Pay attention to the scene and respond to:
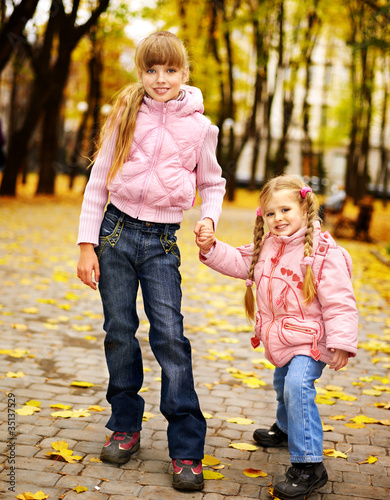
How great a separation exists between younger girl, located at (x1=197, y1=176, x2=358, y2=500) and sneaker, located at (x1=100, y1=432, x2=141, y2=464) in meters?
0.76

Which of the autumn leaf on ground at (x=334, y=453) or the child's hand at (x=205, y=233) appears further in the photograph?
the autumn leaf on ground at (x=334, y=453)

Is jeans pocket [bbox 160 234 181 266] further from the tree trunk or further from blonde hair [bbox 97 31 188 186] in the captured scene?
the tree trunk

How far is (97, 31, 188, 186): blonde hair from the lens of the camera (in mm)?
2971

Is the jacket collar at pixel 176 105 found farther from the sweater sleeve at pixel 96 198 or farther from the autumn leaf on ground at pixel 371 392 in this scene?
the autumn leaf on ground at pixel 371 392

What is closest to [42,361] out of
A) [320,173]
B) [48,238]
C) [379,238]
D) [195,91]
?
[195,91]

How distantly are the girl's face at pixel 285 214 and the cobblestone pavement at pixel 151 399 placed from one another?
0.45 meters

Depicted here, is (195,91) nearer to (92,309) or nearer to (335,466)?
(335,466)

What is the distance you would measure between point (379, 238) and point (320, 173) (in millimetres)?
32701

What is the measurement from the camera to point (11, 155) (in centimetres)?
2055

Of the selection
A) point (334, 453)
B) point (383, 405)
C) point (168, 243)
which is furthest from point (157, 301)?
point (383, 405)

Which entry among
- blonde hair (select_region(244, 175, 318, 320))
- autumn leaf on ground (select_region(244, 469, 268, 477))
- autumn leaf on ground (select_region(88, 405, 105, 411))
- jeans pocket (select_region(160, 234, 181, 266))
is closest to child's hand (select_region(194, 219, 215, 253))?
jeans pocket (select_region(160, 234, 181, 266))

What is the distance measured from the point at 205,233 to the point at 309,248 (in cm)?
48

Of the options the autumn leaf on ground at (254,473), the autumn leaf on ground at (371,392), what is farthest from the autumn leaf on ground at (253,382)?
the autumn leaf on ground at (254,473)

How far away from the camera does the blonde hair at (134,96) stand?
2.97 metres
